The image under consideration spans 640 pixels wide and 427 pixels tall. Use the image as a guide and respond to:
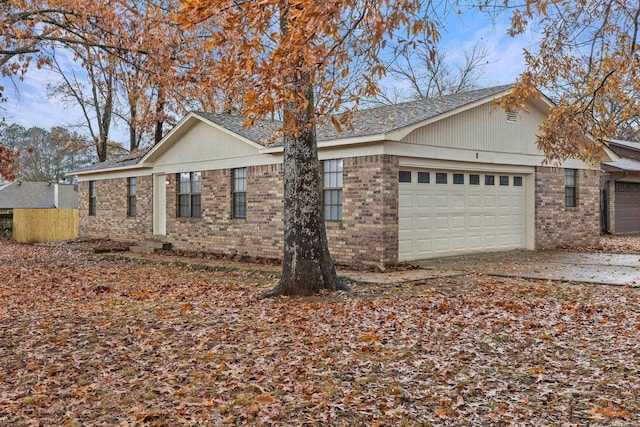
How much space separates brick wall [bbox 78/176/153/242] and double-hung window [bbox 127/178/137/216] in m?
0.13

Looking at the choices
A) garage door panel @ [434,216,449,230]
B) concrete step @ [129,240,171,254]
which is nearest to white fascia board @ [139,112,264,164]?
concrete step @ [129,240,171,254]

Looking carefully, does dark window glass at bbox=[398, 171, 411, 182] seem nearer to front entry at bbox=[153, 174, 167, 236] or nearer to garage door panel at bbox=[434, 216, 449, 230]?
garage door panel at bbox=[434, 216, 449, 230]

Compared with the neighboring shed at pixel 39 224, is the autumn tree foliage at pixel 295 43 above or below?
above

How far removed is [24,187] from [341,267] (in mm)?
37980

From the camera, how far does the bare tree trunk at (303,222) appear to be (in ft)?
29.0

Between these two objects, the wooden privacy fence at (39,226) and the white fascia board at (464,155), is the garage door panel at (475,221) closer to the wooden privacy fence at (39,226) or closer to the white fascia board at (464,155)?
the white fascia board at (464,155)

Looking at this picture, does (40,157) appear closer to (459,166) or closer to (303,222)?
(459,166)

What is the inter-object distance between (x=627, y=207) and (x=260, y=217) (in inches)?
727

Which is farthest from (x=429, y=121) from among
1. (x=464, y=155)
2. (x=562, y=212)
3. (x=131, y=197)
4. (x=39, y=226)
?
(x=39, y=226)

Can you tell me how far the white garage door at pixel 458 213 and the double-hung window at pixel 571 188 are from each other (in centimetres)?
207

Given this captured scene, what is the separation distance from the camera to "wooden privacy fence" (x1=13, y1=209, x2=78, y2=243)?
26094mm

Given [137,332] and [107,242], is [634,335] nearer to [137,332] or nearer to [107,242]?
[137,332]

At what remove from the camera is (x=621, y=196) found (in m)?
24.4

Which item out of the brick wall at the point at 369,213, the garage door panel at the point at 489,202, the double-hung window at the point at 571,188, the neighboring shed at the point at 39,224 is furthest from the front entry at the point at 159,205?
the double-hung window at the point at 571,188
